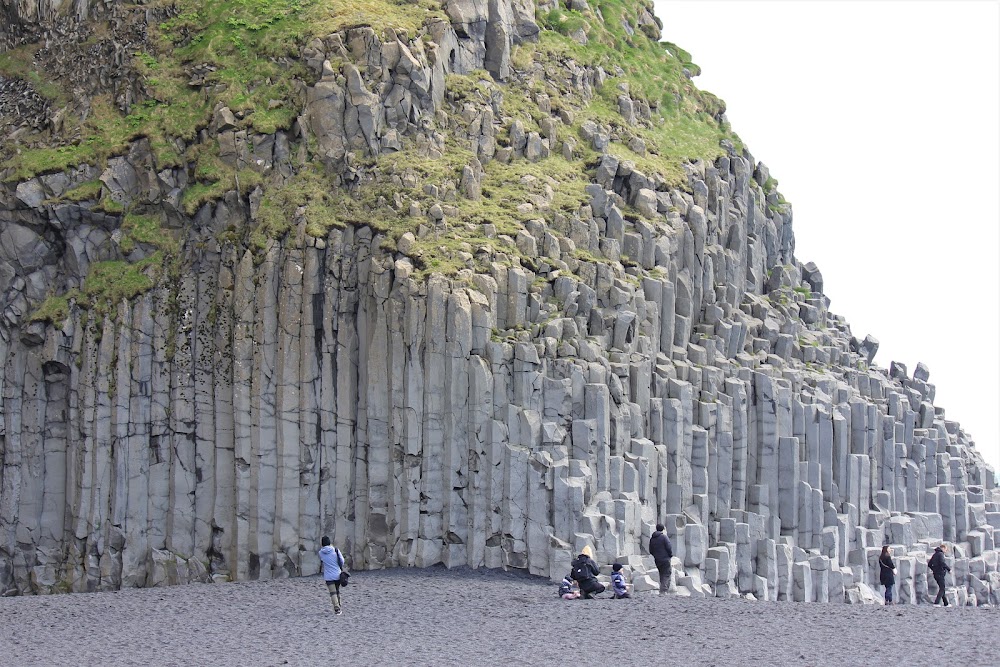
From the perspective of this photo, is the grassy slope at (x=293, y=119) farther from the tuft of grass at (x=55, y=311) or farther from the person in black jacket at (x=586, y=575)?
the person in black jacket at (x=586, y=575)

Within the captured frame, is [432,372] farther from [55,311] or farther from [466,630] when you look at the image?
[55,311]

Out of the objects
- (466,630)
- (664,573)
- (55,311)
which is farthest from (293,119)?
(466,630)

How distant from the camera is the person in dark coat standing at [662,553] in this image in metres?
40.4

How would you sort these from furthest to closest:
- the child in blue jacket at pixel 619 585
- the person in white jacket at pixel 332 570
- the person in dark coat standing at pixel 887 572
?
the person in dark coat standing at pixel 887 572 → the child in blue jacket at pixel 619 585 → the person in white jacket at pixel 332 570

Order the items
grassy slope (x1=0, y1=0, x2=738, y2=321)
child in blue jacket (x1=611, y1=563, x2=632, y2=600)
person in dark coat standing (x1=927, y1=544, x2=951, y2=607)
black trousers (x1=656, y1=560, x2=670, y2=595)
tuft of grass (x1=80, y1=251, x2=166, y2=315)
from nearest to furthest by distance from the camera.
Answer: child in blue jacket (x1=611, y1=563, x2=632, y2=600)
black trousers (x1=656, y1=560, x2=670, y2=595)
person in dark coat standing (x1=927, y1=544, x2=951, y2=607)
grassy slope (x1=0, y1=0, x2=738, y2=321)
tuft of grass (x1=80, y1=251, x2=166, y2=315)

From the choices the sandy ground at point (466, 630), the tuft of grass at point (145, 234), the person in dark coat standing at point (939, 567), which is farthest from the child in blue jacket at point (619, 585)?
the tuft of grass at point (145, 234)

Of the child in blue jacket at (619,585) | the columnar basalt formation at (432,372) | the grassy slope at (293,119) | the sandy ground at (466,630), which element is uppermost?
the grassy slope at (293,119)

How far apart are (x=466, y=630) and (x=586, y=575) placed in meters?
4.19

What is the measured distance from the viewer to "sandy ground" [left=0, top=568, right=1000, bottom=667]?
3291 centimetres

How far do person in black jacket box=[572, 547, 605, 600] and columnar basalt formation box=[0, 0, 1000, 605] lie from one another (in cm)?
285

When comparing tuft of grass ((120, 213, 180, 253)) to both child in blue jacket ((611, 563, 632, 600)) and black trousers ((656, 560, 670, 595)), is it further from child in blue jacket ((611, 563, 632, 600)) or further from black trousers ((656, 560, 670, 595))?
black trousers ((656, 560, 670, 595))

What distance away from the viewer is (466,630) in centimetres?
3519

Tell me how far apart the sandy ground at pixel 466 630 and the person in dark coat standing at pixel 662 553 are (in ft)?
5.76

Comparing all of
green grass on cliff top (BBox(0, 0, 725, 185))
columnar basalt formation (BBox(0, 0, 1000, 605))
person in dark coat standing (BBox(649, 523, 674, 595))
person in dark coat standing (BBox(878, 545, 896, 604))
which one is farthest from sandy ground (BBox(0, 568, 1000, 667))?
green grass on cliff top (BBox(0, 0, 725, 185))
